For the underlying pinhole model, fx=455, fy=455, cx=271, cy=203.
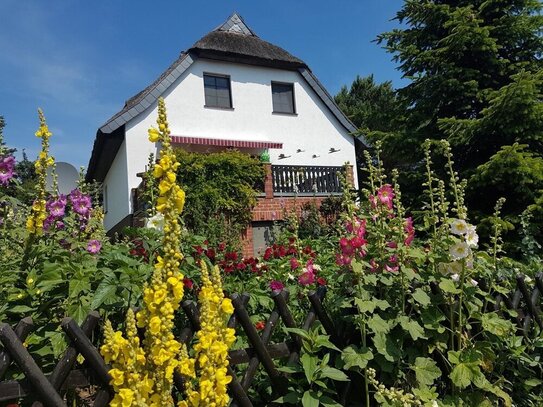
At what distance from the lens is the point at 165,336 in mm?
1167

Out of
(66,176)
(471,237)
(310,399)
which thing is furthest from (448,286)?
(66,176)

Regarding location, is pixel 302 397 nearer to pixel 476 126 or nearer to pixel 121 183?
pixel 476 126

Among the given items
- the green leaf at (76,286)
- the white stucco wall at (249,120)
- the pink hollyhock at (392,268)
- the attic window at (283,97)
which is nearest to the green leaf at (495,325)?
the pink hollyhock at (392,268)

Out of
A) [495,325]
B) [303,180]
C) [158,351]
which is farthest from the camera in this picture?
[303,180]

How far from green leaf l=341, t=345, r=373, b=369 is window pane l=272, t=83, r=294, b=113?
12.1m

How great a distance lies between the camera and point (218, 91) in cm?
1265

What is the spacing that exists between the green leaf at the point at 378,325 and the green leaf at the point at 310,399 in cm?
34

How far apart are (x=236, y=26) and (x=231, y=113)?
3.39m

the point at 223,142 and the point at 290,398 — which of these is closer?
the point at 290,398

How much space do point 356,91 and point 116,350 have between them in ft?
88.7

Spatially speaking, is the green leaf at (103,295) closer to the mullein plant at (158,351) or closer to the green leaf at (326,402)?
the mullein plant at (158,351)

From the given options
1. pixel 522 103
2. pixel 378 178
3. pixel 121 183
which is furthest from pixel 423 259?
pixel 121 183

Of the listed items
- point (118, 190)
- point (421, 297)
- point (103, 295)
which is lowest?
point (421, 297)

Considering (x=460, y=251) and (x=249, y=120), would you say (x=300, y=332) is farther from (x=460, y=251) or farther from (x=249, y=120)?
(x=249, y=120)
